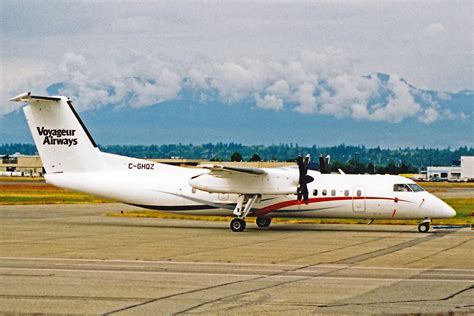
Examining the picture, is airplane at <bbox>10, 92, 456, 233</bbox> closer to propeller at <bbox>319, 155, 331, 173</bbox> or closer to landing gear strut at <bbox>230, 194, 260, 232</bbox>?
landing gear strut at <bbox>230, 194, 260, 232</bbox>

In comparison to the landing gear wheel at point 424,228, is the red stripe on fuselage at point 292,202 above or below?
above

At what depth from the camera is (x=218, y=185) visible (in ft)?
118

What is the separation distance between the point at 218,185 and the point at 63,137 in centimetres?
775

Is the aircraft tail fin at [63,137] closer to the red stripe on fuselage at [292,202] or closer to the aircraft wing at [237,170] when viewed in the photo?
the aircraft wing at [237,170]

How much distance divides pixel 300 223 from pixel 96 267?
22.6 meters

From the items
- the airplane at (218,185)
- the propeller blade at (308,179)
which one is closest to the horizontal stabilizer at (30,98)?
the airplane at (218,185)

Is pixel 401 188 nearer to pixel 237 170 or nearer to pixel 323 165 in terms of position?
pixel 323 165

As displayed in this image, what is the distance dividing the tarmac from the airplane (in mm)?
1084

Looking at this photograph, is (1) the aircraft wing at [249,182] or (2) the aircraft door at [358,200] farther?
(2) the aircraft door at [358,200]

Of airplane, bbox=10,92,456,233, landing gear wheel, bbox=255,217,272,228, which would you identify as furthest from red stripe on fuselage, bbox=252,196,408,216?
landing gear wheel, bbox=255,217,272,228

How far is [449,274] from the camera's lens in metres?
20.8

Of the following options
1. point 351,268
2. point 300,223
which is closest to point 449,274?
point 351,268

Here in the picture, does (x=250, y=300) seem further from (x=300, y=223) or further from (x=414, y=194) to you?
(x=300, y=223)

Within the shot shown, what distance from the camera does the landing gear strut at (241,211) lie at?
35.7 m
